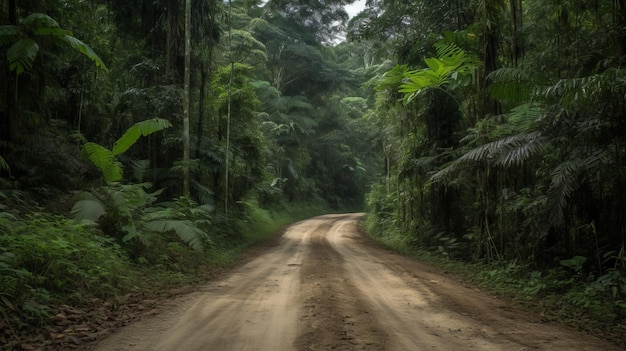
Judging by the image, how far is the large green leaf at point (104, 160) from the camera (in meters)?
8.75

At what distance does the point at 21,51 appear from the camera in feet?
22.9

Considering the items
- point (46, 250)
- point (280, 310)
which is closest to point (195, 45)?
point (46, 250)

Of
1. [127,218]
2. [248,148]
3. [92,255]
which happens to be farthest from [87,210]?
[248,148]

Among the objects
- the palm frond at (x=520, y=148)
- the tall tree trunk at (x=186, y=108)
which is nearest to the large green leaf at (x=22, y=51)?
the tall tree trunk at (x=186, y=108)

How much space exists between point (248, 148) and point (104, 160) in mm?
8925

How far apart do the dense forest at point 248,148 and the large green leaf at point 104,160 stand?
34 millimetres

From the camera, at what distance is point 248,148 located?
1759 cm

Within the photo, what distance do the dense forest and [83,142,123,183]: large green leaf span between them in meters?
0.03

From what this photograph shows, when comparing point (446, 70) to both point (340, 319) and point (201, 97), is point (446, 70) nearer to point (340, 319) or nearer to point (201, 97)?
point (340, 319)

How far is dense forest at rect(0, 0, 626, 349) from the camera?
6059mm

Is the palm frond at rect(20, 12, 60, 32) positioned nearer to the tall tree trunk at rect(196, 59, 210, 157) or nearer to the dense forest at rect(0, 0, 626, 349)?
the dense forest at rect(0, 0, 626, 349)

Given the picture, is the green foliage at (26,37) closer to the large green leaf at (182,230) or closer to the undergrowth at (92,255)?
the undergrowth at (92,255)

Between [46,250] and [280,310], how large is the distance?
338 cm

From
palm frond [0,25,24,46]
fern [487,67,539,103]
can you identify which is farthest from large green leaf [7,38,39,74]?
fern [487,67,539,103]
